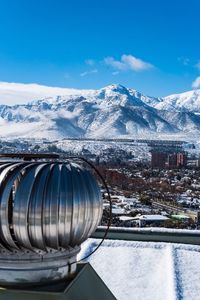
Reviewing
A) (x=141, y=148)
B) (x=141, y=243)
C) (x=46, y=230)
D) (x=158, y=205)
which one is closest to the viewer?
(x=46, y=230)

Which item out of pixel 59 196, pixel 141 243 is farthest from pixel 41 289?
pixel 141 243

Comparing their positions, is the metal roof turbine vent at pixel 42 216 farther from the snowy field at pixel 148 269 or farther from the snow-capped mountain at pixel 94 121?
the snow-capped mountain at pixel 94 121

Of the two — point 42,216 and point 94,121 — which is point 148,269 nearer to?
point 42,216

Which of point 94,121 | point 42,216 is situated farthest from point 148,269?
point 94,121

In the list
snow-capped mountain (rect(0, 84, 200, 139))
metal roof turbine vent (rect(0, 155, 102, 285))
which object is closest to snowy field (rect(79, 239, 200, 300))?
metal roof turbine vent (rect(0, 155, 102, 285))

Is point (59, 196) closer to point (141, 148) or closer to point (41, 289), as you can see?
point (41, 289)
